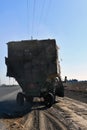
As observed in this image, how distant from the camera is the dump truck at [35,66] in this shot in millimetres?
25922

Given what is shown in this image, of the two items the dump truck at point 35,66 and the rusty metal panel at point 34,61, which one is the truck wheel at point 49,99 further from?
the rusty metal panel at point 34,61

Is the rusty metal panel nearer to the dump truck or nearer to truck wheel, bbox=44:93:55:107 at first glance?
the dump truck

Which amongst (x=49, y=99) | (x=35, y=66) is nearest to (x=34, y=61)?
(x=35, y=66)

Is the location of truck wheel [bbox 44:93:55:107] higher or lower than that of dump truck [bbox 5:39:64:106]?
lower

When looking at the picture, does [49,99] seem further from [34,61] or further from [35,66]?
[34,61]

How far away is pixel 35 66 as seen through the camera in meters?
26.1

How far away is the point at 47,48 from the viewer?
26.2m

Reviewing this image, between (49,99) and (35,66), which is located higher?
(35,66)

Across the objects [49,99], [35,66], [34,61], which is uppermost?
[34,61]

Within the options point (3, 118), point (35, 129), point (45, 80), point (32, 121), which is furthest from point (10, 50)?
point (35, 129)

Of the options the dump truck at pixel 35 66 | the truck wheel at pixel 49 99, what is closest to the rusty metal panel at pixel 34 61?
the dump truck at pixel 35 66

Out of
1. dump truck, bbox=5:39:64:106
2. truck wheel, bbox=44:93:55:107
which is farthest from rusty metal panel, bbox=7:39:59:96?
truck wheel, bbox=44:93:55:107

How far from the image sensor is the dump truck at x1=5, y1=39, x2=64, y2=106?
85.0ft

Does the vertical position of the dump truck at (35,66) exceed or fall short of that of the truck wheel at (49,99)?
it exceeds it
